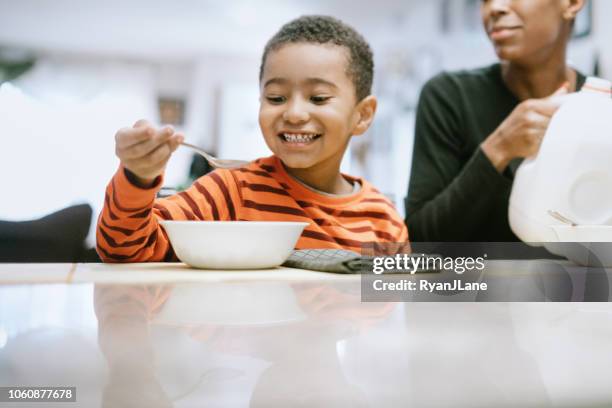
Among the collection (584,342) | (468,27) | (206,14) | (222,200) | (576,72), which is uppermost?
(206,14)

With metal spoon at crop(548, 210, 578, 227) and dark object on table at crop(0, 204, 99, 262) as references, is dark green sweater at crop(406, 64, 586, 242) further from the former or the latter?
dark object on table at crop(0, 204, 99, 262)

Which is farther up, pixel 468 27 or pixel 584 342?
pixel 468 27

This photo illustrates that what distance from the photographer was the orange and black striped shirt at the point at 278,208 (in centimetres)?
87

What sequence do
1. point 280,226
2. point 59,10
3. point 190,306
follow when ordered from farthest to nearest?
point 59,10, point 280,226, point 190,306

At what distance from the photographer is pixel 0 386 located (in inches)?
8.3

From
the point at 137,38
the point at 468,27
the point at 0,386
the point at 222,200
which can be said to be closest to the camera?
the point at 0,386

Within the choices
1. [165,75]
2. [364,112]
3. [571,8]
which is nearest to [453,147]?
[364,112]

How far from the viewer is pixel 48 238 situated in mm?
1315

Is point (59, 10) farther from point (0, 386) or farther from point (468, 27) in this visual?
point (0, 386)

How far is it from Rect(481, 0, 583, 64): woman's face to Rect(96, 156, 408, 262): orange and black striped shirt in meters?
0.43

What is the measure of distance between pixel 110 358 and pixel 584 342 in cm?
25

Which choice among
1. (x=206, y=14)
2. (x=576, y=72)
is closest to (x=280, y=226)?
(x=576, y=72)

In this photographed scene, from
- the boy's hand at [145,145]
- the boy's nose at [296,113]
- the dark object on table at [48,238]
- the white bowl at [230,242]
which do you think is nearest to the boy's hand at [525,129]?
the boy's nose at [296,113]

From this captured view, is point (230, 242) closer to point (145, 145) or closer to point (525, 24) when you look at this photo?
point (145, 145)
